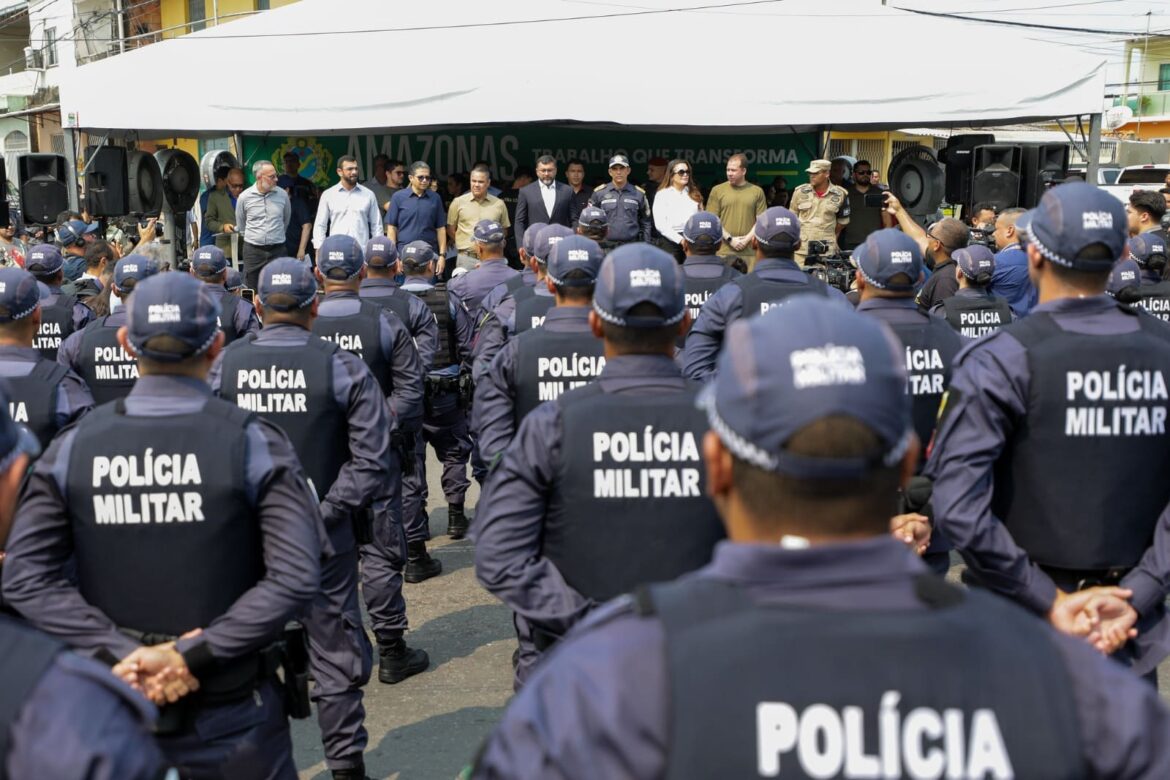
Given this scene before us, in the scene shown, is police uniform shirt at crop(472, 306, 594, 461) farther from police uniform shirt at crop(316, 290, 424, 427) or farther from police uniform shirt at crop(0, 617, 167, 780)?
police uniform shirt at crop(0, 617, 167, 780)

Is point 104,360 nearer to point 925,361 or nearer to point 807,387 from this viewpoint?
point 925,361

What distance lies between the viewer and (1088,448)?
3.36 metres

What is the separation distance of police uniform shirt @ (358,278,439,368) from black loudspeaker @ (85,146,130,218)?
22.3ft

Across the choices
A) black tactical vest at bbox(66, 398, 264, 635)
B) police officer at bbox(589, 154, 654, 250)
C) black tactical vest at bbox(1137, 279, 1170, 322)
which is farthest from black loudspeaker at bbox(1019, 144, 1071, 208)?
black tactical vest at bbox(66, 398, 264, 635)

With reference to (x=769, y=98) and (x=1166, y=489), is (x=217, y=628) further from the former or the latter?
(x=769, y=98)

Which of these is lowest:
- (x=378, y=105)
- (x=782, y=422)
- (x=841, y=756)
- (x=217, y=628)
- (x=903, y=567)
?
(x=217, y=628)

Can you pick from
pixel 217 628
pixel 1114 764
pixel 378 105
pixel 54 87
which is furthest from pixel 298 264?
pixel 54 87

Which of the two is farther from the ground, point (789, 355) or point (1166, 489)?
point (789, 355)

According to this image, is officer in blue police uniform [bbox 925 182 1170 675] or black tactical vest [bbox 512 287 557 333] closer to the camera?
officer in blue police uniform [bbox 925 182 1170 675]

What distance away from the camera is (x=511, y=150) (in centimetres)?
1664

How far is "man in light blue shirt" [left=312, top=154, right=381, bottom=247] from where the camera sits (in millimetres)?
13477

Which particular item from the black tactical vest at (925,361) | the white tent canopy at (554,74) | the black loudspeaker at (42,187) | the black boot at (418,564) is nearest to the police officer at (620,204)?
the white tent canopy at (554,74)

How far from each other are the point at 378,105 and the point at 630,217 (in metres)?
2.99

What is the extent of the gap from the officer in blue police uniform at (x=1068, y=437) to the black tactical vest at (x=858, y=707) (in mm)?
1811
